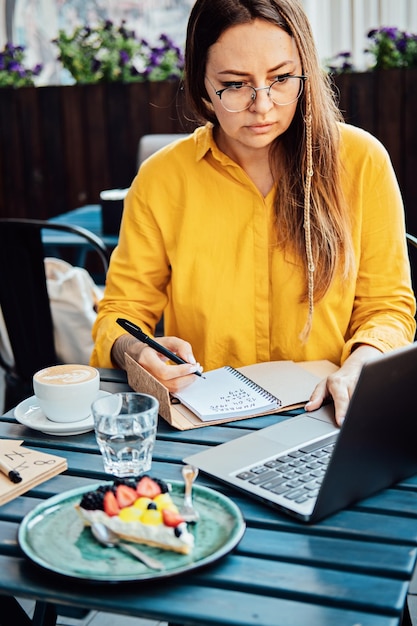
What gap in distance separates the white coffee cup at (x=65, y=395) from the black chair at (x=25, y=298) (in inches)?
42.3

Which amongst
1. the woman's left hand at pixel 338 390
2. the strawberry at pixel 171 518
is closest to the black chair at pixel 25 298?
the woman's left hand at pixel 338 390

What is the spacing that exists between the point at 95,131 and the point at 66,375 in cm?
384

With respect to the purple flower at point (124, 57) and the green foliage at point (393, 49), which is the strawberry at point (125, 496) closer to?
the green foliage at point (393, 49)

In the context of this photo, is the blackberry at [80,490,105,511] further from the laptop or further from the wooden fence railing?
the wooden fence railing

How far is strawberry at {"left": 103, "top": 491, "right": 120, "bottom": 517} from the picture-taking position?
0.99 metres

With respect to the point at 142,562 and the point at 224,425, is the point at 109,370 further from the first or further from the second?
the point at 142,562

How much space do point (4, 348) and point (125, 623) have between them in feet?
3.23

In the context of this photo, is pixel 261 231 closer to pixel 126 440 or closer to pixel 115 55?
pixel 126 440

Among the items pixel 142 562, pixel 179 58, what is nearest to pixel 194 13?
pixel 142 562

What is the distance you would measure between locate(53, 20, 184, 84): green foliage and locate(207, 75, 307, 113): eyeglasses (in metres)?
3.33

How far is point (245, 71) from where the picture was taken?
1.57m

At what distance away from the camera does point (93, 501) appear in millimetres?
1005

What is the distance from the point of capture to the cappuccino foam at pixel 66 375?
54.2 inches

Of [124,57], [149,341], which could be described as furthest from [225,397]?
[124,57]
